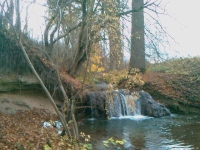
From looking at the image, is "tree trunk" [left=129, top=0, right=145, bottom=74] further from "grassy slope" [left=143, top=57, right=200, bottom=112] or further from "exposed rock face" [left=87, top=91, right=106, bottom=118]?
"exposed rock face" [left=87, top=91, right=106, bottom=118]

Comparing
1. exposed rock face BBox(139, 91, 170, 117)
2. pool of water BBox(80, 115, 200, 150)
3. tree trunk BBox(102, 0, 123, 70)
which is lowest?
pool of water BBox(80, 115, 200, 150)

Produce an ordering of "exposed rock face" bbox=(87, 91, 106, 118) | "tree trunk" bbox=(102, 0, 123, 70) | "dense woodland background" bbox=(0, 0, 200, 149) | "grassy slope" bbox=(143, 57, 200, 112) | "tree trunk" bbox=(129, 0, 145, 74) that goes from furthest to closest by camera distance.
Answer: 1. "grassy slope" bbox=(143, 57, 200, 112)
2. "exposed rock face" bbox=(87, 91, 106, 118)
3. "tree trunk" bbox=(129, 0, 145, 74)
4. "tree trunk" bbox=(102, 0, 123, 70)
5. "dense woodland background" bbox=(0, 0, 200, 149)

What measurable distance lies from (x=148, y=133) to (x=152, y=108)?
493cm

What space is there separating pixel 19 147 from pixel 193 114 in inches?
472

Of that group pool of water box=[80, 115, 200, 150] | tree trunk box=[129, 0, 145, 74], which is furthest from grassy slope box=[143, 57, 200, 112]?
pool of water box=[80, 115, 200, 150]

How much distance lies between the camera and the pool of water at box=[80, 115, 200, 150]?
7.93 metres

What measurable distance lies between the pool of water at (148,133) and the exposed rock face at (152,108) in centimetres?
176

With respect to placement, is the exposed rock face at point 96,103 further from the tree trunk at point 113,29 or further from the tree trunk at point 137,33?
the tree trunk at point 113,29

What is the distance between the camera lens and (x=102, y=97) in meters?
13.8

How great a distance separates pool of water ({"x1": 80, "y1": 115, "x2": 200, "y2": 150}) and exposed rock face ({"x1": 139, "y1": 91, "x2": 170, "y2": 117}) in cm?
176

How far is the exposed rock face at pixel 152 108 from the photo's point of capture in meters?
14.3

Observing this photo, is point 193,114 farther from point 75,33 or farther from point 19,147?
point 19,147

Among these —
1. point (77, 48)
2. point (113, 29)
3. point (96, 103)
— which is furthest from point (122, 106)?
point (113, 29)

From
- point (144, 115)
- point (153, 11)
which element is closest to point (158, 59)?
point (153, 11)
